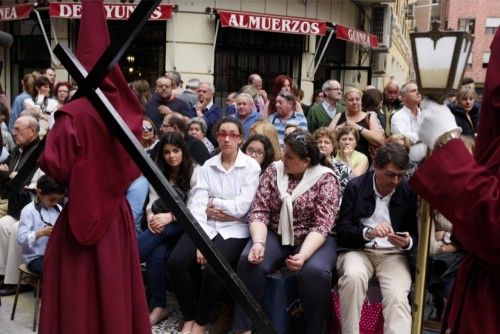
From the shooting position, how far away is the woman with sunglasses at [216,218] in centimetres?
467

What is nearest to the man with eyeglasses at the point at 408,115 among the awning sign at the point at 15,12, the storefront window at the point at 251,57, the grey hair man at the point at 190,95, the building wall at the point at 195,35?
the grey hair man at the point at 190,95

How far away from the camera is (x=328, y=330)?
4.54 metres

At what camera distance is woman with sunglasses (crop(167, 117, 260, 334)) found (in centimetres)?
467

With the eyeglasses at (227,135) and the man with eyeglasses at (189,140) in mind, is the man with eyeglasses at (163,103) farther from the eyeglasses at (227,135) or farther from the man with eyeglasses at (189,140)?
the eyeglasses at (227,135)

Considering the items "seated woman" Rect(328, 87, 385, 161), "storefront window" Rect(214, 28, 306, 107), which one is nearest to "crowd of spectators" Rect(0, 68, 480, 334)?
"seated woman" Rect(328, 87, 385, 161)

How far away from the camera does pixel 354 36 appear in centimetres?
1526

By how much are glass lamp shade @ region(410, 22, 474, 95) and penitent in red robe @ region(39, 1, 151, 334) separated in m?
1.52

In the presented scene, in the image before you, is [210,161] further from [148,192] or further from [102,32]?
[102,32]

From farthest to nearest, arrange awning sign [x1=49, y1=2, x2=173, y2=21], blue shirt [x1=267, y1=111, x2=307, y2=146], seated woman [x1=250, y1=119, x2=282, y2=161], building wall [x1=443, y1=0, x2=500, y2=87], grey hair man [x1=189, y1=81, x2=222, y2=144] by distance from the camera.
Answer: building wall [x1=443, y1=0, x2=500, y2=87], awning sign [x1=49, y1=2, x2=173, y2=21], grey hair man [x1=189, y1=81, x2=222, y2=144], blue shirt [x1=267, y1=111, x2=307, y2=146], seated woman [x1=250, y1=119, x2=282, y2=161]

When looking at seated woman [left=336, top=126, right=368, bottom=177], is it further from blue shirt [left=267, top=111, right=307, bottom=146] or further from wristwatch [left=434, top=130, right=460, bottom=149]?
wristwatch [left=434, top=130, right=460, bottom=149]

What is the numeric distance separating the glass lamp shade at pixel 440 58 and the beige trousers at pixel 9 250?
4239mm

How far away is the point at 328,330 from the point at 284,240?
752 mm

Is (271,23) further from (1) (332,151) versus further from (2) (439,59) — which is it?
(2) (439,59)

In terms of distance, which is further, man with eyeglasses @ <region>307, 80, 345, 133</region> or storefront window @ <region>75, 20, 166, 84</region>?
storefront window @ <region>75, 20, 166, 84</region>
